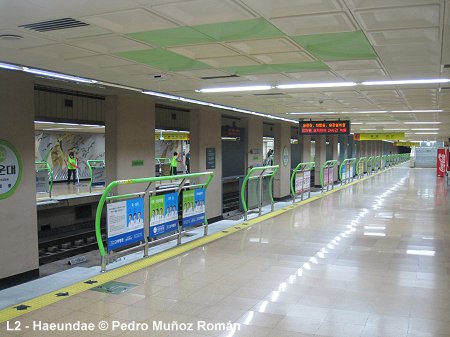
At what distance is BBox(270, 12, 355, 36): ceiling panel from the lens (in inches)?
136

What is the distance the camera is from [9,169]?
554cm

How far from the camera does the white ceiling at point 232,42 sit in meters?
3.17

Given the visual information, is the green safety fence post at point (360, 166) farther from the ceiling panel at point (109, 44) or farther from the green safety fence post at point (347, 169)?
the ceiling panel at point (109, 44)

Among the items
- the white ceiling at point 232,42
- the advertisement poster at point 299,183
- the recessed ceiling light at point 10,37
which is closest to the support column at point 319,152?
the advertisement poster at point 299,183

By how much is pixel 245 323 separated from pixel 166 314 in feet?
2.46

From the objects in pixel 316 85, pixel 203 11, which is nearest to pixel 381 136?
pixel 316 85

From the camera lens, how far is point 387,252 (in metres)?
6.34

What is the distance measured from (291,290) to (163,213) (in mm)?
2463

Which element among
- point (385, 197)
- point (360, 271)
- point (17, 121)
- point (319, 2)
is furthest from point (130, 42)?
point (385, 197)

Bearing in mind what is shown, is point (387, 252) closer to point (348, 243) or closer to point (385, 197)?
point (348, 243)

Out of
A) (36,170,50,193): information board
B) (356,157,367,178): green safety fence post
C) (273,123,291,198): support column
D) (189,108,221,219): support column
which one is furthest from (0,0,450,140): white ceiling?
(356,157,367,178): green safety fence post

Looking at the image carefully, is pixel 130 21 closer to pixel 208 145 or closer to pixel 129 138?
pixel 129 138

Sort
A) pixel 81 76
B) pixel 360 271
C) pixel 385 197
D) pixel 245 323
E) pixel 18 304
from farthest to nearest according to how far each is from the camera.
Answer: pixel 385 197
pixel 81 76
pixel 360 271
pixel 18 304
pixel 245 323

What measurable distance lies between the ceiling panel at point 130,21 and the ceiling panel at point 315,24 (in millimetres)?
971
